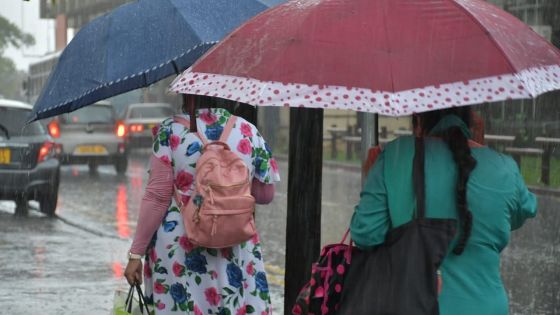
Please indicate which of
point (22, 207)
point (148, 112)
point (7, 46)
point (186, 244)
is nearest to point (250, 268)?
point (186, 244)

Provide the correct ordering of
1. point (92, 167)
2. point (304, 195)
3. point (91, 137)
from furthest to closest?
point (92, 167) → point (91, 137) → point (304, 195)

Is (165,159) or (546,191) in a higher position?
(165,159)

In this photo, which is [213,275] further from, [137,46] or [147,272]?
[137,46]

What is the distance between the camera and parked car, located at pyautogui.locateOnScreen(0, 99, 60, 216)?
46.8 ft

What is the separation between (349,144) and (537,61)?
2661 centimetres

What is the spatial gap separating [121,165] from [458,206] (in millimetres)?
22244

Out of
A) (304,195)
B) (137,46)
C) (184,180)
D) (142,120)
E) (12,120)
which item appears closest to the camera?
(184,180)

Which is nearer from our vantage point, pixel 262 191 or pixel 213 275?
pixel 213 275

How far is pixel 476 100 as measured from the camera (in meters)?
3.29

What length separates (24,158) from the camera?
47.4 ft

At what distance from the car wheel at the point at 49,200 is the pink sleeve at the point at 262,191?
34.5 ft

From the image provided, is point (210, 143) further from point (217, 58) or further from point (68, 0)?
point (68, 0)

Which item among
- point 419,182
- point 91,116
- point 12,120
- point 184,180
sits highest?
point 419,182

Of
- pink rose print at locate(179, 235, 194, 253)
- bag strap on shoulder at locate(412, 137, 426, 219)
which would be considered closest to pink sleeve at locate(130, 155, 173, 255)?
pink rose print at locate(179, 235, 194, 253)
